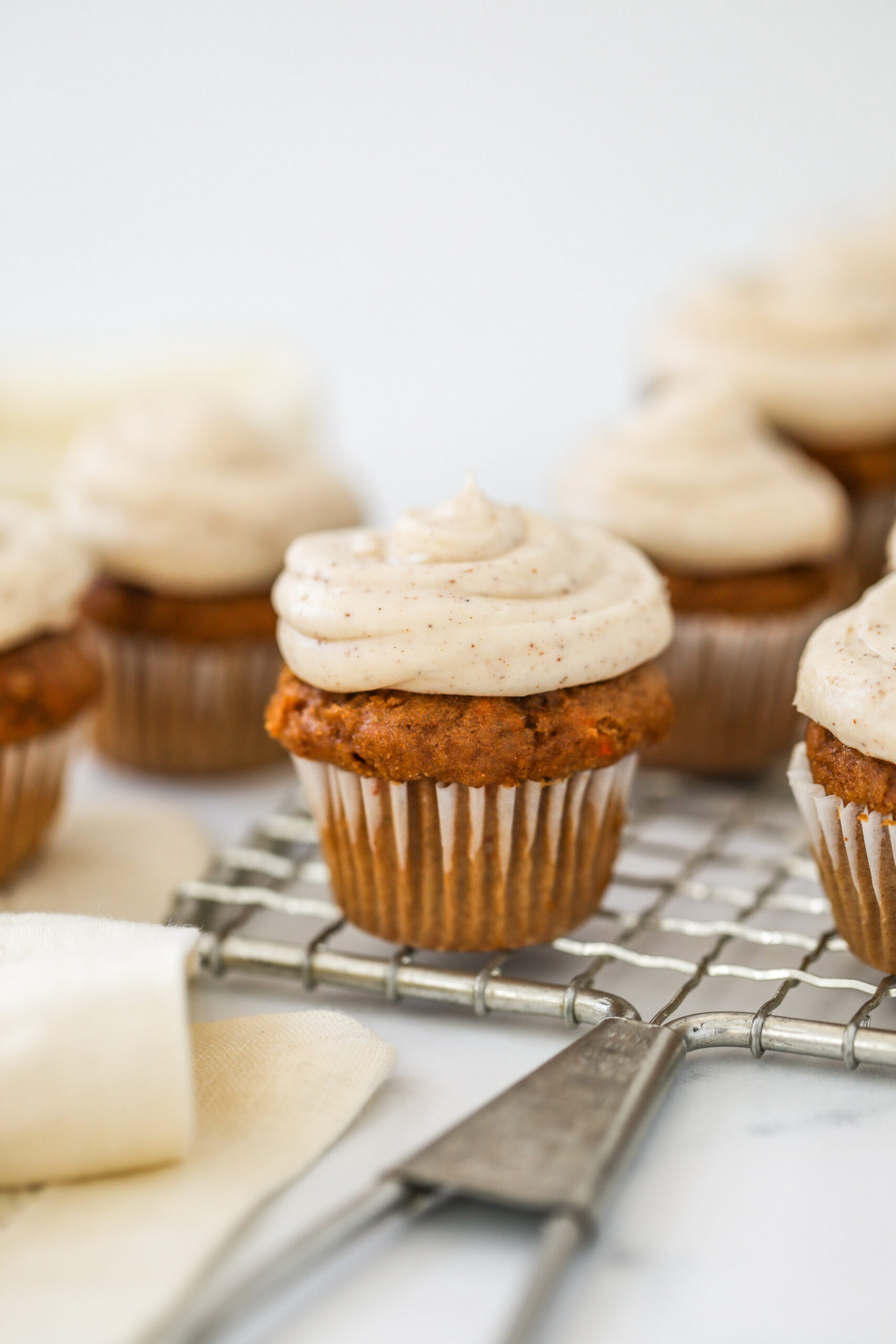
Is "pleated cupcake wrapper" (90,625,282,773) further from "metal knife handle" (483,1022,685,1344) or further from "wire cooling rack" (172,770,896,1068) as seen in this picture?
"metal knife handle" (483,1022,685,1344)

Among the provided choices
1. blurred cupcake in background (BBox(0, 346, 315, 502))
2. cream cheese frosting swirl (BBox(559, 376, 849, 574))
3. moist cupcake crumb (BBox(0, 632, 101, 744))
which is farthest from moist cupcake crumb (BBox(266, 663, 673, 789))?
blurred cupcake in background (BBox(0, 346, 315, 502))

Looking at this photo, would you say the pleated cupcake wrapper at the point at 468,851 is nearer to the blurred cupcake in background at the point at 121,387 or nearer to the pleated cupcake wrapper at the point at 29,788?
the pleated cupcake wrapper at the point at 29,788

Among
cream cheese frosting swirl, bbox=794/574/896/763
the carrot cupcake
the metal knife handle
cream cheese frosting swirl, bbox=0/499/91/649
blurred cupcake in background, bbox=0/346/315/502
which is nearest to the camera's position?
the metal knife handle

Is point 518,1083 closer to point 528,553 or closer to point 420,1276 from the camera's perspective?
point 420,1276

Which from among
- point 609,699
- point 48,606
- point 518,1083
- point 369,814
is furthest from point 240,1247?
point 48,606

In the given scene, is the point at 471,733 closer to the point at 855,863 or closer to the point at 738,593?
the point at 855,863

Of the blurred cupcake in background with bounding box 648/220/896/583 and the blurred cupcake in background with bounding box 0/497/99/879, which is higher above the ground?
the blurred cupcake in background with bounding box 648/220/896/583

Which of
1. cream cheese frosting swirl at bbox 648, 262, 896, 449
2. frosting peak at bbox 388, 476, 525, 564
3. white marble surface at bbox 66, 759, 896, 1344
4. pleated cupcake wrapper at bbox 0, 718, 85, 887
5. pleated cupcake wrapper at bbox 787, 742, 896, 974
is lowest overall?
white marble surface at bbox 66, 759, 896, 1344
